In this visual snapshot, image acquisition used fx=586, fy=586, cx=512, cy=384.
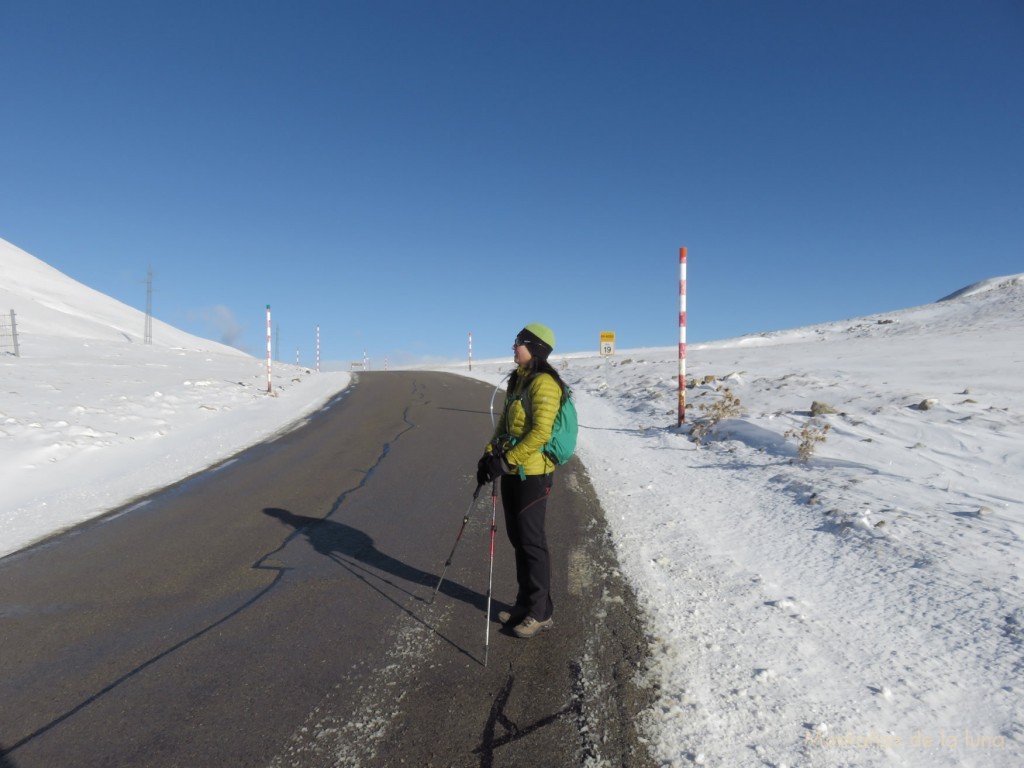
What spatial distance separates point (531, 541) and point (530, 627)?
505mm

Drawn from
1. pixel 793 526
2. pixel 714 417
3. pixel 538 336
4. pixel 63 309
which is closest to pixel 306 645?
pixel 538 336

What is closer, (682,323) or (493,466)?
(493,466)

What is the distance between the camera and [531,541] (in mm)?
3721

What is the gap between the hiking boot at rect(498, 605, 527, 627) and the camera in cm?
365

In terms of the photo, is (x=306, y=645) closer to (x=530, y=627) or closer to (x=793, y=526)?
(x=530, y=627)

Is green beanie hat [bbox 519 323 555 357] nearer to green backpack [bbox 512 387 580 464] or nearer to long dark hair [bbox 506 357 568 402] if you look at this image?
long dark hair [bbox 506 357 568 402]

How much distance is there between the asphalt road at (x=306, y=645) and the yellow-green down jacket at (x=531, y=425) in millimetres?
556

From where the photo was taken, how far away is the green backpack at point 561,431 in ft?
11.9

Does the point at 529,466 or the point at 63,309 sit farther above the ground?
the point at 63,309

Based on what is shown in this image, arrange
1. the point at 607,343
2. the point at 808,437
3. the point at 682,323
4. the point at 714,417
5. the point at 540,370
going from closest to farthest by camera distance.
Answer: the point at 540,370
the point at 808,437
the point at 714,417
the point at 682,323
the point at 607,343

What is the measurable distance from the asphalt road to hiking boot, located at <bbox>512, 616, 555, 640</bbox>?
0.06 meters

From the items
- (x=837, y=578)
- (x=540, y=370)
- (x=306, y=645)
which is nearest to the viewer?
(x=306, y=645)

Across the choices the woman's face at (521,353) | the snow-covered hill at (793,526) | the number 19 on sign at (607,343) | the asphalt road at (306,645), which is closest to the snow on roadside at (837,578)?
the snow-covered hill at (793,526)

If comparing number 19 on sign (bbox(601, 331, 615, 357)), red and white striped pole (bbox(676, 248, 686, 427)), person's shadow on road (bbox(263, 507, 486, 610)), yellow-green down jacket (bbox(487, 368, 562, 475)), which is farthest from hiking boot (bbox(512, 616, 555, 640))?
number 19 on sign (bbox(601, 331, 615, 357))
